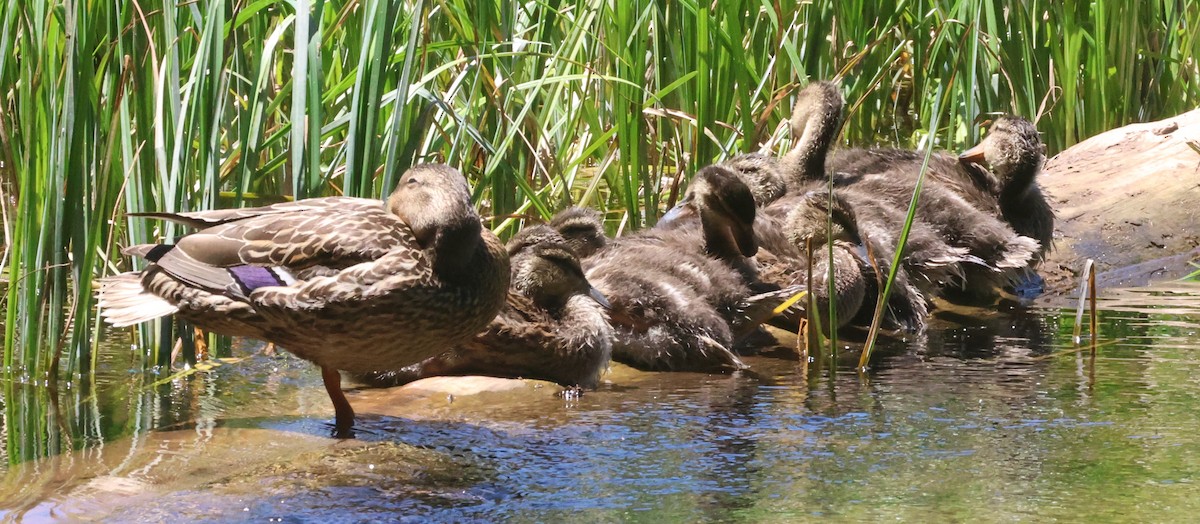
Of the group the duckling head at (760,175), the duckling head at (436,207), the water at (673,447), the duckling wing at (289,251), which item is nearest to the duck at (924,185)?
the duckling head at (760,175)

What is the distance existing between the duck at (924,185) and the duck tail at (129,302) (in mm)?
Answer: 2608

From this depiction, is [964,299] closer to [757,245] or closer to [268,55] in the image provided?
[757,245]

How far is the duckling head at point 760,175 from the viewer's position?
557 cm

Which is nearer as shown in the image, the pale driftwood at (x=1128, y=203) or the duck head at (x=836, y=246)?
the duck head at (x=836, y=246)

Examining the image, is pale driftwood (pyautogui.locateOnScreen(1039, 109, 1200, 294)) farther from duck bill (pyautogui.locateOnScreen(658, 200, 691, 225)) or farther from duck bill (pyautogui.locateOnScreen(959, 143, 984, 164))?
duck bill (pyautogui.locateOnScreen(658, 200, 691, 225))

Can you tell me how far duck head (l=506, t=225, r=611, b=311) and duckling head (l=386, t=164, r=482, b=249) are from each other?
27.5 inches

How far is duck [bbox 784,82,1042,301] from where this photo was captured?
5.49 meters

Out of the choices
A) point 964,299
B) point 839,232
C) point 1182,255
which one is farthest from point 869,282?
point 1182,255

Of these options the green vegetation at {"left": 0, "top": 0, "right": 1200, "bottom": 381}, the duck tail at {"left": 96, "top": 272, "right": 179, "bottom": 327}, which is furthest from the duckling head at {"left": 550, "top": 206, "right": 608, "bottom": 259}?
the duck tail at {"left": 96, "top": 272, "right": 179, "bottom": 327}

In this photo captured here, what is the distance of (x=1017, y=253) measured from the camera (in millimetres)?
5449

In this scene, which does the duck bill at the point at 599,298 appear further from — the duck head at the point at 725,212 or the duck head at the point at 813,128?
the duck head at the point at 813,128

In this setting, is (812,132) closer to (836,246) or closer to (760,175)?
(760,175)

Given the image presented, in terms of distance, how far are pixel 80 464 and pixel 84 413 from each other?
22.8 inches

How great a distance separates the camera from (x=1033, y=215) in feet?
19.3
